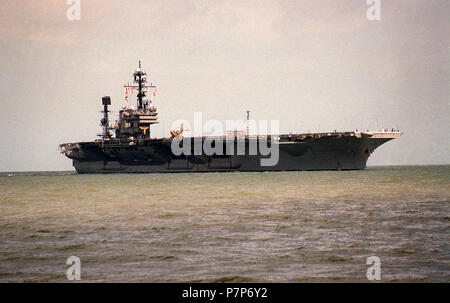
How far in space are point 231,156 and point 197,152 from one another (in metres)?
3.42

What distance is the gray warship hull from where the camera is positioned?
44.1 m

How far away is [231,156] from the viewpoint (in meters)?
50.2

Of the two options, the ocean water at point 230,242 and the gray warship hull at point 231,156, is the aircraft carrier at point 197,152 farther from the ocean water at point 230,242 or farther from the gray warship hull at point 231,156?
the ocean water at point 230,242

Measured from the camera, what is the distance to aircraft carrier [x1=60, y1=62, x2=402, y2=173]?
146ft

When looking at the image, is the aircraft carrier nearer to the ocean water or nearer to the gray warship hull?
the gray warship hull

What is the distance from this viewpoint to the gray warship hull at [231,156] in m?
44.1

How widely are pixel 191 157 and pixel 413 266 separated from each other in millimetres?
43897

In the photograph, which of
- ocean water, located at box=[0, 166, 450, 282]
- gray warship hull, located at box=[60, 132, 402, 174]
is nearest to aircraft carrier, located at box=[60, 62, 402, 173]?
gray warship hull, located at box=[60, 132, 402, 174]

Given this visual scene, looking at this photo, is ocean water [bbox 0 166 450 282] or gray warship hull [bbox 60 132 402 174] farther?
gray warship hull [bbox 60 132 402 174]

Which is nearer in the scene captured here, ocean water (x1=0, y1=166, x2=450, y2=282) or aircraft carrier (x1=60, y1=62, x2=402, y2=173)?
ocean water (x1=0, y1=166, x2=450, y2=282)

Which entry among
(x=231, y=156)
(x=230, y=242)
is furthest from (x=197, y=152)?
(x=230, y=242)
